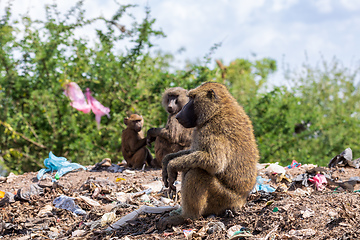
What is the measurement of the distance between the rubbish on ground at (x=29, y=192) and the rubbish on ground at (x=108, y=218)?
5.60 feet

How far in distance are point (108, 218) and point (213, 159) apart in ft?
5.54

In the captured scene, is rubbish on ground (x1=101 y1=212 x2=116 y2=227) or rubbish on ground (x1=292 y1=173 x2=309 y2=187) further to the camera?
rubbish on ground (x1=292 y1=173 x2=309 y2=187)

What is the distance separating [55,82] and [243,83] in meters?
9.43

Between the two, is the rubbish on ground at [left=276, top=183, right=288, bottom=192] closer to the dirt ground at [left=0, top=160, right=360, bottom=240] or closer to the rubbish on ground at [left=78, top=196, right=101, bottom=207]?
the dirt ground at [left=0, top=160, right=360, bottom=240]

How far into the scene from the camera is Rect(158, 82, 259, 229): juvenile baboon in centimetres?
360

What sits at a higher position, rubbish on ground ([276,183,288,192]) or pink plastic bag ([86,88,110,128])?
pink plastic bag ([86,88,110,128])

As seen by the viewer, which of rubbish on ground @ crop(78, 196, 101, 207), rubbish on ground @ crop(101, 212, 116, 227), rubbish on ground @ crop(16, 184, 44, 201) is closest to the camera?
rubbish on ground @ crop(101, 212, 116, 227)

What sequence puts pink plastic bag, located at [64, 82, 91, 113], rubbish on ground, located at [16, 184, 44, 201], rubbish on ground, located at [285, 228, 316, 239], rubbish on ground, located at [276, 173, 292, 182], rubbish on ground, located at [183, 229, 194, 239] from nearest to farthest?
rubbish on ground, located at [285, 228, 316, 239]
rubbish on ground, located at [183, 229, 194, 239]
rubbish on ground, located at [16, 184, 44, 201]
rubbish on ground, located at [276, 173, 292, 182]
pink plastic bag, located at [64, 82, 91, 113]

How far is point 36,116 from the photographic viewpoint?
30.7 feet

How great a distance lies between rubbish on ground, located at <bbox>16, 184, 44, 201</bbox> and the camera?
5570 mm

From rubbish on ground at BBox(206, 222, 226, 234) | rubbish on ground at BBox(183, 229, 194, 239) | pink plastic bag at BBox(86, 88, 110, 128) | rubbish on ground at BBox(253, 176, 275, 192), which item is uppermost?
pink plastic bag at BBox(86, 88, 110, 128)

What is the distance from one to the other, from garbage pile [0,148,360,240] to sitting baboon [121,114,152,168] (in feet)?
→ 0.86

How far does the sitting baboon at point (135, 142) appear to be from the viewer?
6.78 meters

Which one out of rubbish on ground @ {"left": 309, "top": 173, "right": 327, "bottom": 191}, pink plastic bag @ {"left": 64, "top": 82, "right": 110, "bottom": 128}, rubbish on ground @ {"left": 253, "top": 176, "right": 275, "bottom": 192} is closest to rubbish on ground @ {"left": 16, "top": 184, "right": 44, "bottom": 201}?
pink plastic bag @ {"left": 64, "top": 82, "right": 110, "bottom": 128}
